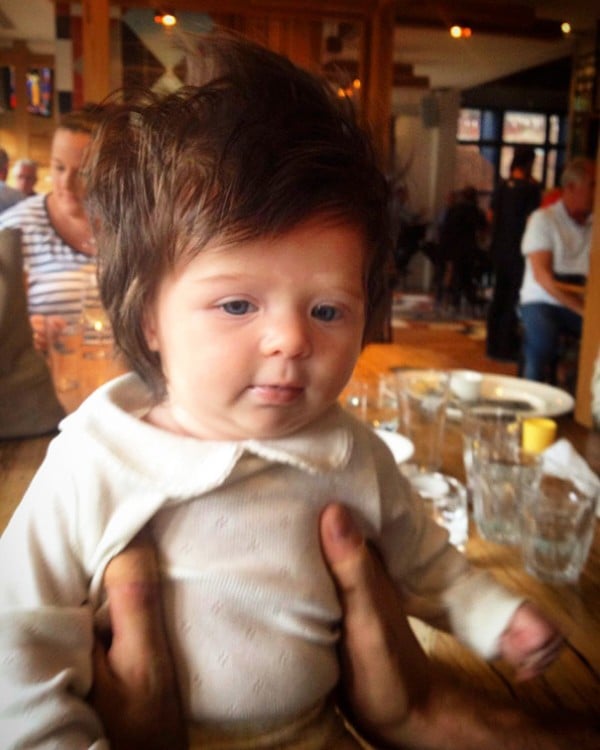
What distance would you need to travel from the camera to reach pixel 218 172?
476 mm

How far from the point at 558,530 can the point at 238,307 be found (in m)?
0.38

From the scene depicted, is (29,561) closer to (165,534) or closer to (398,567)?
(165,534)

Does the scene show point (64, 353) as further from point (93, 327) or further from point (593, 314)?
point (593, 314)

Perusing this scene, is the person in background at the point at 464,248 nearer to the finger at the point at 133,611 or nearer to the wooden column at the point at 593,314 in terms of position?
the wooden column at the point at 593,314

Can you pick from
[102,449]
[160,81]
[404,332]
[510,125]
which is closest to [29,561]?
[102,449]

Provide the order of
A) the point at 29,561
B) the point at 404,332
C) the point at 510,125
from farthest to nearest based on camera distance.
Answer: the point at 510,125 < the point at 404,332 < the point at 29,561

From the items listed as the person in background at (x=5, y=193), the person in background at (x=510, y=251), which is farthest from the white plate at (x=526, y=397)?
the person in background at (x=510, y=251)

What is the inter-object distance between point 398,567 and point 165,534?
20 cm

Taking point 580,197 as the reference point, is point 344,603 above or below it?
below

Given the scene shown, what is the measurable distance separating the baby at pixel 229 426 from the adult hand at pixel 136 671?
0.05 ft

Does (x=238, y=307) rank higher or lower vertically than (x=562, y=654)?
higher

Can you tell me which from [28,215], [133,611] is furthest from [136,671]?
[28,215]

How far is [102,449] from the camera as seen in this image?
1.63 feet

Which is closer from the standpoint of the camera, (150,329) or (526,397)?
(150,329)
